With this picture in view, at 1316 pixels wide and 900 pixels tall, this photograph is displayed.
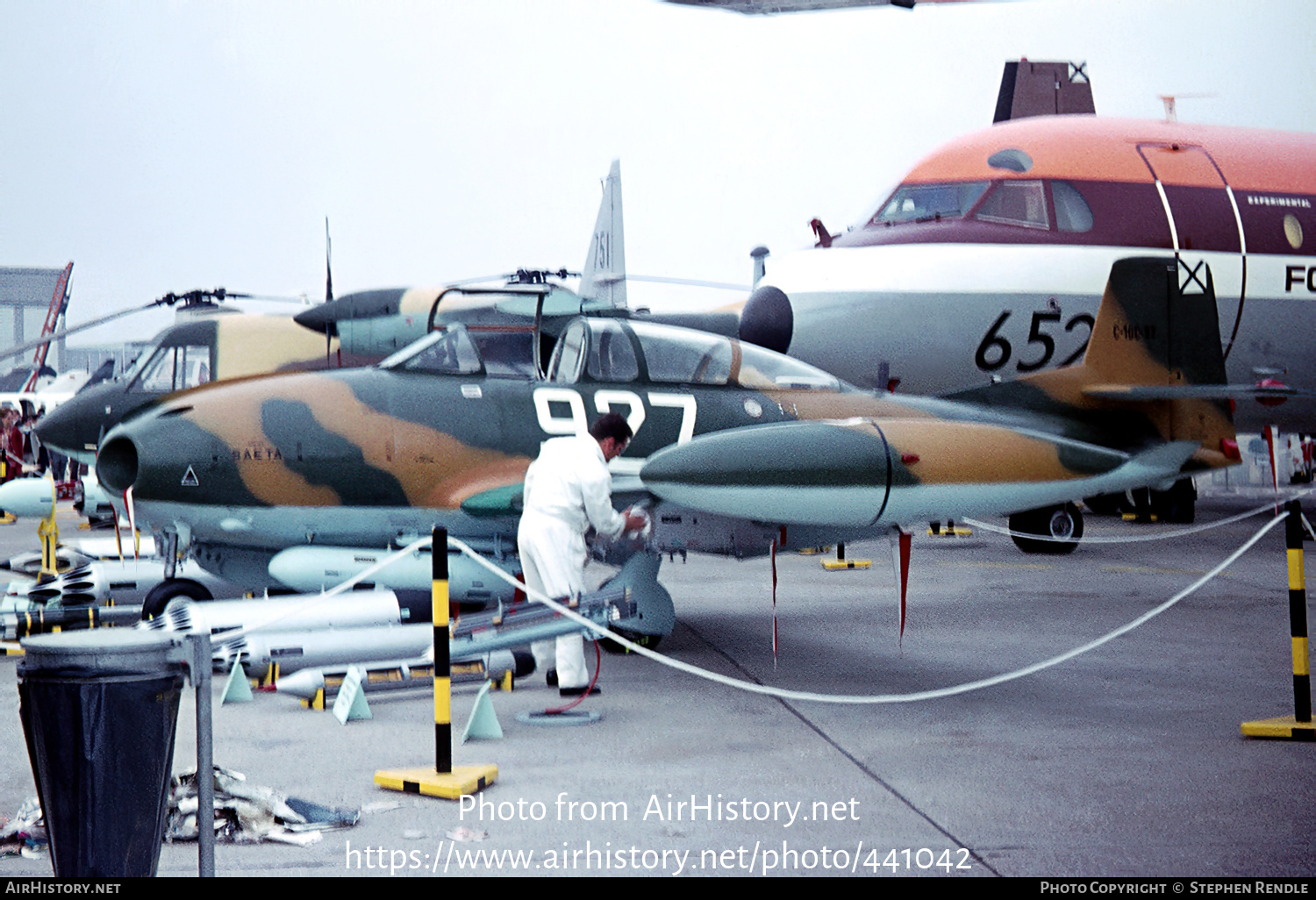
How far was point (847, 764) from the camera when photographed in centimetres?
501

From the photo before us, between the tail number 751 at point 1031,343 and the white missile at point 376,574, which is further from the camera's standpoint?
the tail number 751 at point 1031,343

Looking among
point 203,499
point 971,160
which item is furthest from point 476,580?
point 971,160

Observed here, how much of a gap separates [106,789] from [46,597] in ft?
19.7

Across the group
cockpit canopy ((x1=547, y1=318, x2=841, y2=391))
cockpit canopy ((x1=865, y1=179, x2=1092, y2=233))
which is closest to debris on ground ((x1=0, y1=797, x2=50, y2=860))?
cockpit canopy ((x1=547, y1=318, x2=841, y2=391))

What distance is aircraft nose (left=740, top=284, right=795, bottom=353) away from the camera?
35.7ft

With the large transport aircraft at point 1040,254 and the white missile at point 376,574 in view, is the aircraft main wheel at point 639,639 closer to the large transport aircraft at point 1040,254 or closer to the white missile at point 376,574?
the white missile at point 376,574

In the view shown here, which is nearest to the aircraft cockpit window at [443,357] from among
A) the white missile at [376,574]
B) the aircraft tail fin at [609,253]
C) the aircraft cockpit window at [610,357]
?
the aircraft cockpit window at [610,357]

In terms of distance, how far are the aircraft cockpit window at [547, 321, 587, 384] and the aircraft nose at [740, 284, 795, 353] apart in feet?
10.4

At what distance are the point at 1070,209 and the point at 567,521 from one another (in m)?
7.37

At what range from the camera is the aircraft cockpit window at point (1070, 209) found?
11461 millimetres

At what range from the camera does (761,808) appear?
4332 mm

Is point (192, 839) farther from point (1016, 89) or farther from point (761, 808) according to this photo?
point (1016, 89)

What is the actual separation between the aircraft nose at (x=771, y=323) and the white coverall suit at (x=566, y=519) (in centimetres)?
484

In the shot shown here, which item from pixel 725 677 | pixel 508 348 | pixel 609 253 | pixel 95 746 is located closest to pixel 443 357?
pixel 508 348
